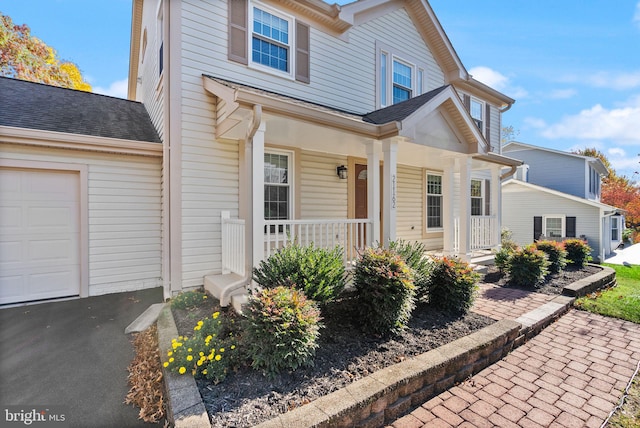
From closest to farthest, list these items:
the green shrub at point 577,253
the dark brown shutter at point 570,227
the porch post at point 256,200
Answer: the porch post at point 256,200 → the green shrub at point 577,253 → the dark brown shutter at point 570,227

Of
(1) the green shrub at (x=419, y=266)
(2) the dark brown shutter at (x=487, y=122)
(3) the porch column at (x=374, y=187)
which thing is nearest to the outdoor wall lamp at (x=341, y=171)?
(3) the porch column at (x=374, y=187)

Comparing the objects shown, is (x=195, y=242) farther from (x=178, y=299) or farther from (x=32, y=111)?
(x=32, y=111)

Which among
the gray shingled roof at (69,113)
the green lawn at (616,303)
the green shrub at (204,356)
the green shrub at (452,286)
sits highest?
the gray shingled roof at (69,113)

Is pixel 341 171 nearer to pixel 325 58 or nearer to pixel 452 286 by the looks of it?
pixel 325 58

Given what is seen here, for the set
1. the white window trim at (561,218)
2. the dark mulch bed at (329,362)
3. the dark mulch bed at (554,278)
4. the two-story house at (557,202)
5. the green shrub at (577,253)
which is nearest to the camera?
the dark mulch bed at (329,362)

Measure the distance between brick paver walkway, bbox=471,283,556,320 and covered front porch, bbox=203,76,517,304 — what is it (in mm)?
1298

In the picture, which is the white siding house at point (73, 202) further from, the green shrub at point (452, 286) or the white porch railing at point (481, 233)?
the white porch railing at point (481, 233)

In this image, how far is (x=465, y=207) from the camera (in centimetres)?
710

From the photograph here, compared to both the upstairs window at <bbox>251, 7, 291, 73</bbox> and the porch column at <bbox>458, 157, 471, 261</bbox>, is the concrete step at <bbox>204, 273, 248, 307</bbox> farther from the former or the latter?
the porch column at <bbox>458, 157, 471, 261</bbox>

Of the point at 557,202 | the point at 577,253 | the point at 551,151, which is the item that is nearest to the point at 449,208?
the point at 577,253

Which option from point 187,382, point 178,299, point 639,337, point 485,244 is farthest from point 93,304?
point 485,244

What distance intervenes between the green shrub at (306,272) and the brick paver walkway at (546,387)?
1.52 m

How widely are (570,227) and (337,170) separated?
618 inches

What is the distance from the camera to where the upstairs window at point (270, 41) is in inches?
224
